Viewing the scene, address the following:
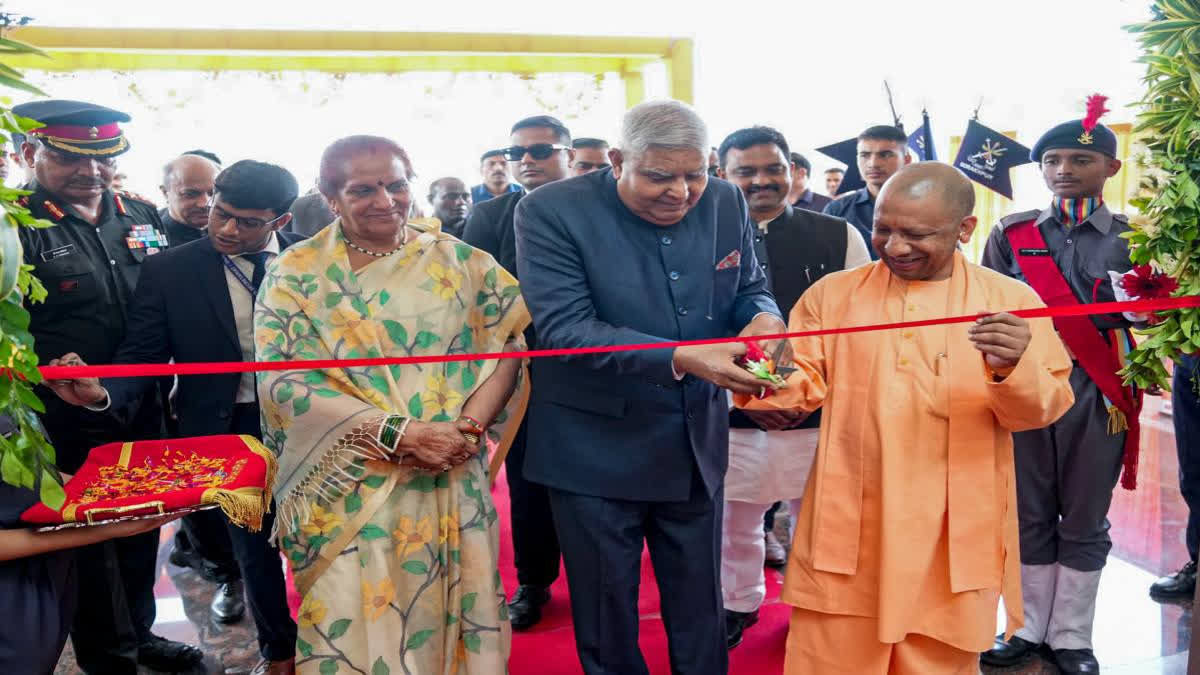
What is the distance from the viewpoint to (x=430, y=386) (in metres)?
2.85

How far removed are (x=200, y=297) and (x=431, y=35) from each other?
24.8ft

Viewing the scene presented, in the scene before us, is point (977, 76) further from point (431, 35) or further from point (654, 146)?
point (654, 146)

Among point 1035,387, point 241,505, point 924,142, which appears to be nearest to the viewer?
point 1035,387

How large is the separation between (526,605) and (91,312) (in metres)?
2.15

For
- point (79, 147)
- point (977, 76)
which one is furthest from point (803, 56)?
point (79, 147)

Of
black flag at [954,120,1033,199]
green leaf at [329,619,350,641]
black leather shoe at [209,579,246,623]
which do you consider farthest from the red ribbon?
black flag at [954,120,1033,199]

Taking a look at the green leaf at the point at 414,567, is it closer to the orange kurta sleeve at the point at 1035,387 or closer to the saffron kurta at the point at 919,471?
the saffron kurta at the point at 919,471

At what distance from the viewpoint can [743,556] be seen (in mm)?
3822

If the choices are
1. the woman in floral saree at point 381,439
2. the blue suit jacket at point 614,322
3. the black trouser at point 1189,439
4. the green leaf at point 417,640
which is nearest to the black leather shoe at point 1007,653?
the black trouser at point 1189,439

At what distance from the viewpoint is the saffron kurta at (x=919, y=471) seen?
8.27ft

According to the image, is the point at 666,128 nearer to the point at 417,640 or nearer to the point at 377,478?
the point at 377,478

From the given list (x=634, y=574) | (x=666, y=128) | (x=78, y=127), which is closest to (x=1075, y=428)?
(x=634, y=574)

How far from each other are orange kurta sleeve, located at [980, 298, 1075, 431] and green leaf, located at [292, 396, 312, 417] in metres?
1.91

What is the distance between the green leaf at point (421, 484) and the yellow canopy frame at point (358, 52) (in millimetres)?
8344
